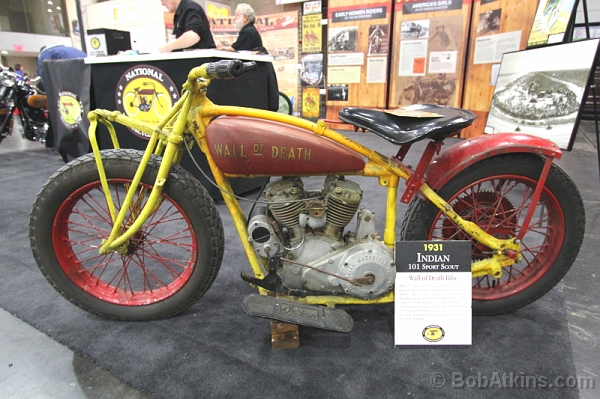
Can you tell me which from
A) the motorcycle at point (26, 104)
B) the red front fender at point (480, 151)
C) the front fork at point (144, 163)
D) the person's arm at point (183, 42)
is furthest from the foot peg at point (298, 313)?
the motorcycle at point (26, 104)

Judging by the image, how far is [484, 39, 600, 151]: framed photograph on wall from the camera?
288 centimetres

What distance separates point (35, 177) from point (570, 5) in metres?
5.33

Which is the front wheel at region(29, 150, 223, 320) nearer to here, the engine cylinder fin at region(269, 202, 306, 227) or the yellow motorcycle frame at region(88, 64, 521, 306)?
the yellow motorcycle frame at region(88, 64, 521, 306)

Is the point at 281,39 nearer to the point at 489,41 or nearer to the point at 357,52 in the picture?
the point at 357,52

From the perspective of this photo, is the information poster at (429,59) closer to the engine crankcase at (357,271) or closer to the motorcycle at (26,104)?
the engine crankcase at (357,271)

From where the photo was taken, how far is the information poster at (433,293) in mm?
1494

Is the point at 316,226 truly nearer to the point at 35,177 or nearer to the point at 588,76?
the point at 588,76

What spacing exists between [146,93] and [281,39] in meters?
4.93

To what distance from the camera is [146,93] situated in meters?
3.02

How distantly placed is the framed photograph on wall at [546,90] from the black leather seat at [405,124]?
2101mm

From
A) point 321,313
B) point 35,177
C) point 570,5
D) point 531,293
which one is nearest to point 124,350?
point 321,313

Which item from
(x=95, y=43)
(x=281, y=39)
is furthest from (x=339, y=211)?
(x=281, y=39)

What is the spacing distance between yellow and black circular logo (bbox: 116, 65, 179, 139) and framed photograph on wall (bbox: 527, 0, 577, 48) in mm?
3281

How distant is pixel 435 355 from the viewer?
1516 mm
